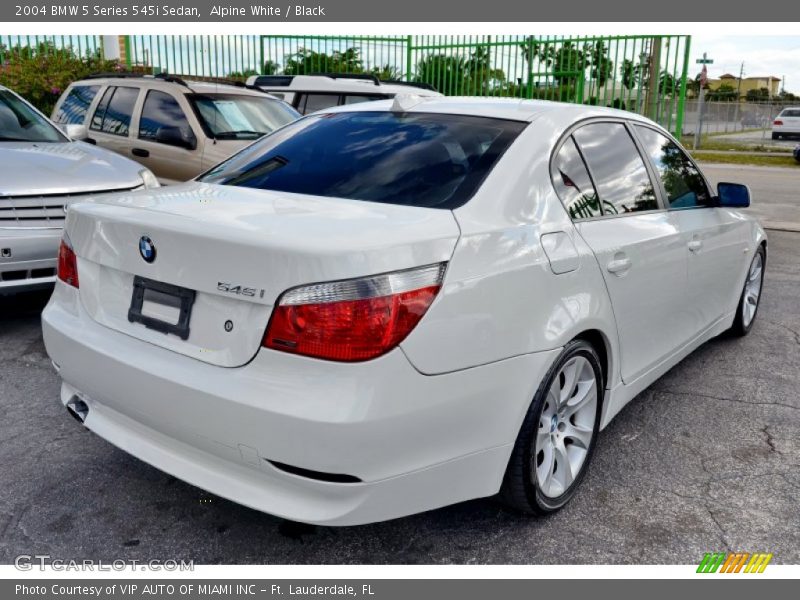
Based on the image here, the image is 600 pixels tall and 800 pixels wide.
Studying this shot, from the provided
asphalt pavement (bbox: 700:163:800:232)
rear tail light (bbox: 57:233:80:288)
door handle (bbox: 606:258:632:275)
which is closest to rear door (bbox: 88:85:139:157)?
rear tail light (bbox: 57:233:80:288)

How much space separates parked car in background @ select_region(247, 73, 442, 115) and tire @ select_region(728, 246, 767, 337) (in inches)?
241

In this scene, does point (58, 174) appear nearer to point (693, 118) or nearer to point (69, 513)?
point (69, 513)

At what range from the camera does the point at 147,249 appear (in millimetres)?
2539

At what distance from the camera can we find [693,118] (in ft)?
145

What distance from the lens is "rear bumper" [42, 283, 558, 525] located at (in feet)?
7.27

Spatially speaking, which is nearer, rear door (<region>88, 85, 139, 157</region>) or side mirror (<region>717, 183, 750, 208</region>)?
side mirror (<region>717, 183, 750, 208</region>)

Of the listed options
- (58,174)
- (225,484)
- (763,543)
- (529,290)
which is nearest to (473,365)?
(529,290)

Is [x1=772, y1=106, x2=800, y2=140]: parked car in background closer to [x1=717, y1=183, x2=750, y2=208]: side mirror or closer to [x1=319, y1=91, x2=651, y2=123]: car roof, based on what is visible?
[x1=717, y1=183, x2=750, y2=208]: side mirror

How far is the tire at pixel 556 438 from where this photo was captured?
273cm

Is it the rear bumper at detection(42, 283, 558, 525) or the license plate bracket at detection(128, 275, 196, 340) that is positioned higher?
the license plate bracket at detection(128, 275, 196, 340)

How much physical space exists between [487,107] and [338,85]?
7977 millimetres

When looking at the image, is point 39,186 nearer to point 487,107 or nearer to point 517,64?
point 487,107

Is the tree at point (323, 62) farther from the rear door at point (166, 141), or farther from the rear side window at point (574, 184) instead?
the rear side window at point (574, 184)

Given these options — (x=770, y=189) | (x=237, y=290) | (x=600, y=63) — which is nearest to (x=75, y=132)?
(x=237, y=290)
